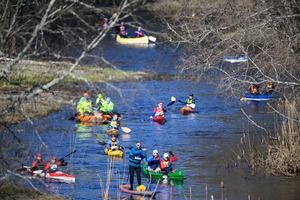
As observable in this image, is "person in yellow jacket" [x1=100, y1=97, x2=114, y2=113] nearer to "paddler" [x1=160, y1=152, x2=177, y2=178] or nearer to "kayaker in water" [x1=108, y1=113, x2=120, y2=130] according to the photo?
"kayaker in water" [x1=108, y1=113, x2=120, y2=130]

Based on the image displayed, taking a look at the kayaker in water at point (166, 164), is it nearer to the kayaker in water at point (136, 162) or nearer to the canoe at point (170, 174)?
the canoe at point (170, 174)

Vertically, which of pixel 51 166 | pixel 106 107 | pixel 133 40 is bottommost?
pixel 51 166

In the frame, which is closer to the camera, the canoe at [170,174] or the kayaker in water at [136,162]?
the kayaker in water at [136,162]

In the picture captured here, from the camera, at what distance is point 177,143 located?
22.8m

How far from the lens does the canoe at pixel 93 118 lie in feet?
87.1

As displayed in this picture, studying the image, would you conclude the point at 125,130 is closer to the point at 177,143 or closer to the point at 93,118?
the point at 177,143

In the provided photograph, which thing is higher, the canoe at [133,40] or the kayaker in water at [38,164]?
the canoe at [133,40]

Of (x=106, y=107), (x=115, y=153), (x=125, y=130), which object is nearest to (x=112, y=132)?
(x=125, y=130)

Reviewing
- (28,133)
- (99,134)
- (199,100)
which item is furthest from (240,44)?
(199,100)

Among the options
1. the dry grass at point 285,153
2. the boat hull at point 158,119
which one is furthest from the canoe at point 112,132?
the dry grass at point 285,153

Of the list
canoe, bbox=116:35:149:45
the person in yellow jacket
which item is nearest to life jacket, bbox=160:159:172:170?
the person in yellow jacket

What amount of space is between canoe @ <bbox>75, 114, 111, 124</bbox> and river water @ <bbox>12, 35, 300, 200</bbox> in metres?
0.34

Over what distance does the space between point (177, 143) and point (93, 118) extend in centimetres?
499

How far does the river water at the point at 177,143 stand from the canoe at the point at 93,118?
1.12 ft
